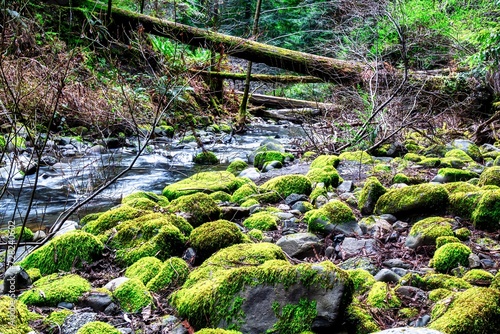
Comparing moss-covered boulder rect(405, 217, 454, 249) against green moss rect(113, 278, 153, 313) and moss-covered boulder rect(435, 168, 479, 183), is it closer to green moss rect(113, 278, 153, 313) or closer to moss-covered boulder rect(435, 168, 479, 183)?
moss-covered boulder rect(435, 168, 479, 183)

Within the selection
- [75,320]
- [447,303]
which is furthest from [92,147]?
[447,303]

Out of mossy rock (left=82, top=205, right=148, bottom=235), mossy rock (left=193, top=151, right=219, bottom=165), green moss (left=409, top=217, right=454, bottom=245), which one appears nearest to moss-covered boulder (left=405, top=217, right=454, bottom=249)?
green moss (left=409, top=217, right=454, bottom=245)

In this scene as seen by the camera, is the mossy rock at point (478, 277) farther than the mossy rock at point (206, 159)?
No

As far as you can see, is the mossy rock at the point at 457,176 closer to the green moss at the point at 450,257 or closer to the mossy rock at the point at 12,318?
the green moss at the point at 450,257

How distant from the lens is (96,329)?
230 cm

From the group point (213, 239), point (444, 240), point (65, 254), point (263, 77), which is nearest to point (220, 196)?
point (213, 239)

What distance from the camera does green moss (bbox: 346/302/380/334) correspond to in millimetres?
2332

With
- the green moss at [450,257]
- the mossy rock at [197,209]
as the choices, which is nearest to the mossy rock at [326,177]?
the mossy rock at [197,209]

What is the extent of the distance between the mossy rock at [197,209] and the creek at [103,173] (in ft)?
3.00

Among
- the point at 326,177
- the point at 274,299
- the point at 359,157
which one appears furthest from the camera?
the point at 359,157

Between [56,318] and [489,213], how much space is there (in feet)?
10.4

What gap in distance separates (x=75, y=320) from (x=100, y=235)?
140cm

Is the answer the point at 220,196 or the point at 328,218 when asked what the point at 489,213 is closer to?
the point at 328,218

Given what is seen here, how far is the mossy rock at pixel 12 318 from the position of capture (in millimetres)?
2260
